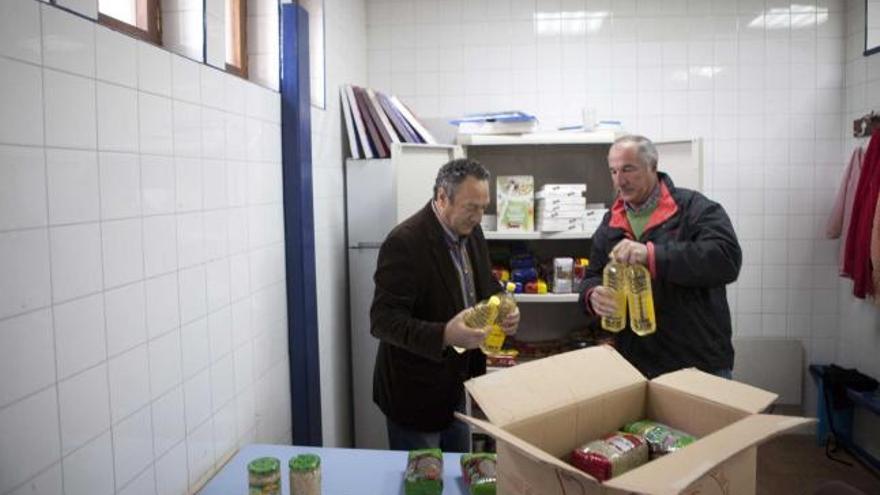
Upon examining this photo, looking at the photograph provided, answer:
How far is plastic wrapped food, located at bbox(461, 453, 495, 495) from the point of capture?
63.4 inches

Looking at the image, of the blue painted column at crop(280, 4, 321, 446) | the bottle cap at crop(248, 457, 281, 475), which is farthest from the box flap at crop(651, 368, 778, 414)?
the blue painted column at crop(280, 4, 321, 446)

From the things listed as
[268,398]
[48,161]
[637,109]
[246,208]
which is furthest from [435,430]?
[637,109]

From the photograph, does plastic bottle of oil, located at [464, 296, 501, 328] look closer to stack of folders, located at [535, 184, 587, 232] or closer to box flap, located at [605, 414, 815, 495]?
box flap, located at [605, 414, 815, 495]

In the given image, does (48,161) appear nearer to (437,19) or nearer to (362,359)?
(362,359)

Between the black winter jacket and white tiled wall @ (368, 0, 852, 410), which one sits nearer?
the black winter jacket

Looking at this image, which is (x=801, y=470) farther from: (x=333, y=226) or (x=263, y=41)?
(x=263, y=41)

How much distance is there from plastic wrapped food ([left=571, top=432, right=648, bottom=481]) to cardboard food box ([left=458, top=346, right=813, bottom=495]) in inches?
2.3

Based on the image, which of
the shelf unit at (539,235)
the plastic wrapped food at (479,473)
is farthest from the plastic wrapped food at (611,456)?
the shelf unit at (539,235)

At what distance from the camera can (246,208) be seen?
2.18 meters

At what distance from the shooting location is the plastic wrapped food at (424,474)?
1.65 m

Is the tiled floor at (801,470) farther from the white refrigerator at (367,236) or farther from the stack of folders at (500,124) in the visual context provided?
the stack of folders at (500,124)

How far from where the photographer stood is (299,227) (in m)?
2.56

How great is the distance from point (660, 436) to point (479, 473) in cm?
53

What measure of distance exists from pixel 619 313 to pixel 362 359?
157cm
